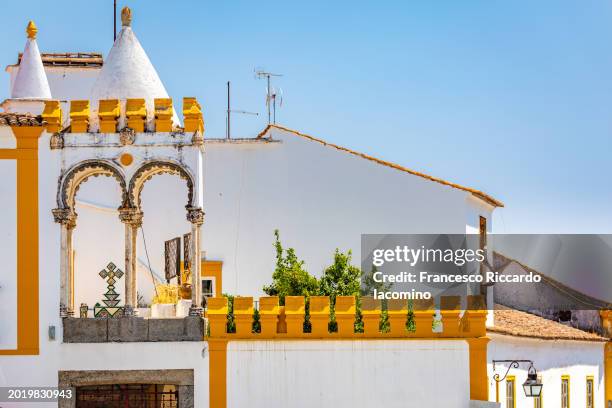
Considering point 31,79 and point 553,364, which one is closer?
point 31,79

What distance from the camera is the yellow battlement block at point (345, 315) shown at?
23.0 m

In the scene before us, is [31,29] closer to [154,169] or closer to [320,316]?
[154,169]

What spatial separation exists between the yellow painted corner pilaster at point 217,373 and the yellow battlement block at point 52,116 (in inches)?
165

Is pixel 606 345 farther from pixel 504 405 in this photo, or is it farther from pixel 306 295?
pixel 306 295

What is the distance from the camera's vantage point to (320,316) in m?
23.0

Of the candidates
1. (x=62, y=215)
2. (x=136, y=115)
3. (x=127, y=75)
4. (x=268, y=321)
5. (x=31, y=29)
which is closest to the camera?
(x=62, y=215)

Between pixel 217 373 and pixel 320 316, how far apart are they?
1.86 m

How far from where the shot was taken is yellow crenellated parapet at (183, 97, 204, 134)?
76.2 ft

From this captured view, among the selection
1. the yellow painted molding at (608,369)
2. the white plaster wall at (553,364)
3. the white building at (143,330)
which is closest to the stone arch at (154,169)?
the white building at (143,330)

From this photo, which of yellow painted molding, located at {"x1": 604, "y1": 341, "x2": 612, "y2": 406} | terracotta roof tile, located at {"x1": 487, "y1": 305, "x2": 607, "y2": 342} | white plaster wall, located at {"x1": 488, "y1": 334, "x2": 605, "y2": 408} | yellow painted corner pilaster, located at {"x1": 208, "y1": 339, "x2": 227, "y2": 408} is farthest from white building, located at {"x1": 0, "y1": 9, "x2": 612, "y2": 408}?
yellow painted molding, located at {"x1": 604, "y1": 341, "x2": 612, "y2": 406}

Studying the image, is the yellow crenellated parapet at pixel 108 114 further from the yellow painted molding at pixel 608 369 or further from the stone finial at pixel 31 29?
the yellow painted molding at pixel 608 369

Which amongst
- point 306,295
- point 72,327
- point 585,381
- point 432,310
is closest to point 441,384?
point 432,310

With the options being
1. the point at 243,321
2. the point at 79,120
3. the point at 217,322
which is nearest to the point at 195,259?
the point at 217,322

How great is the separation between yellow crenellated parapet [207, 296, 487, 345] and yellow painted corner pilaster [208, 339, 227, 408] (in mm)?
161
